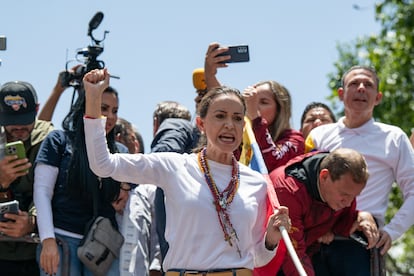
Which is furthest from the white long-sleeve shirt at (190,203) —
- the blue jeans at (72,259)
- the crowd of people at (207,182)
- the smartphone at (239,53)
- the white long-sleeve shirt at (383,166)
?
the white long-sleeve shirt at (383,166)

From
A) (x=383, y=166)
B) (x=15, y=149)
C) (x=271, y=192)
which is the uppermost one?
(x=15, y=149)

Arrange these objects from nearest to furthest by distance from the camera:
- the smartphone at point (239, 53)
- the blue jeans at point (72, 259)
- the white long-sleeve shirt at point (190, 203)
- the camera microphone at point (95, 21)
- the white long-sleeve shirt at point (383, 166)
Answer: the white long-sleeve shirt at point (190, 203) → the blue jeans at point (72, 259) → the camera microphone at point (95, 21) → the smartphone at point (239, 53) → the white long-sleeve shirt at point (383, 166)

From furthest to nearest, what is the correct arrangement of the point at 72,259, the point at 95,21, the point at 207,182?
the point at 95,21 → the point at 72,259 → the point at 207,182

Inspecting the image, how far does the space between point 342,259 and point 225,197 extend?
1823mm

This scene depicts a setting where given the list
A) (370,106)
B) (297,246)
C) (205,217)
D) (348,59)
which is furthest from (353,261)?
(348,59)

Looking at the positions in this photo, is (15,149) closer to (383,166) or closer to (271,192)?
(271,192)

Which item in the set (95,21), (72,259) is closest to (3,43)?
(95,21)

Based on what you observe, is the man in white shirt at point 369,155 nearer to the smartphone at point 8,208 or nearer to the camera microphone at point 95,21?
the camera microphone at point 95,21

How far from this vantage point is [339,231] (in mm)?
7609

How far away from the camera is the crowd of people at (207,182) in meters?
6.15

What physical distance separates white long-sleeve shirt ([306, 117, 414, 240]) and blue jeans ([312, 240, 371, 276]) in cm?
28

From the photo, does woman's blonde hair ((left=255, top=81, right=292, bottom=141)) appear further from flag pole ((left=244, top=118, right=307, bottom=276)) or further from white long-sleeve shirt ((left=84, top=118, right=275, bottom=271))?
white long-sleeve shirt ((left=84, top=118, right=275, bottom=271))

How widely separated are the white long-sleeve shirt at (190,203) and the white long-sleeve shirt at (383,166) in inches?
68.0

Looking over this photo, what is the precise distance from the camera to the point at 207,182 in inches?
247
